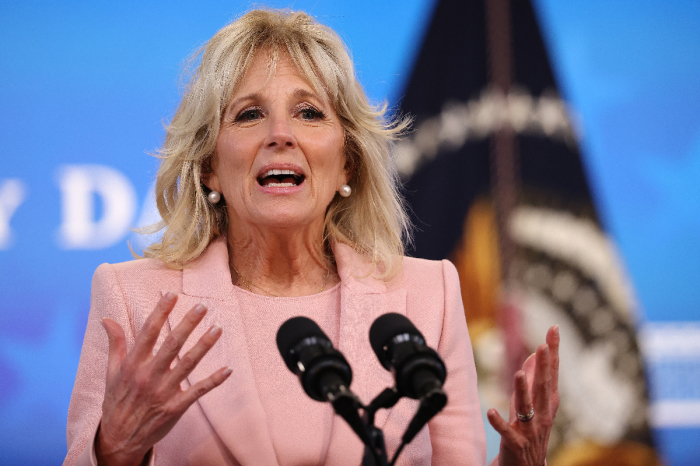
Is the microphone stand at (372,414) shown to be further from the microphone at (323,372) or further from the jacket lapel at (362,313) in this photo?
the jacket lapel at (362,313)

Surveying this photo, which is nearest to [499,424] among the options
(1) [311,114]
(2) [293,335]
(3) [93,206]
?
(2) [293,335]

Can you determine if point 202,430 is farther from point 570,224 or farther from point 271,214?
point 570,224

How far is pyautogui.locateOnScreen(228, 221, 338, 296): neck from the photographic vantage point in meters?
1.82

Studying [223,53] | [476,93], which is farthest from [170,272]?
[476,93]

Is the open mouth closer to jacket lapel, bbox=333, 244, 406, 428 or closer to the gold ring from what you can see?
jacket lapel, bbox=333, 244, 406, 428

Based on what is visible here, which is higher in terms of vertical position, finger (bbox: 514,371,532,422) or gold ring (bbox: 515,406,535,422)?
finger (bbox: 514,371,532,422)

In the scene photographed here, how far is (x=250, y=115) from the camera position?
175cm

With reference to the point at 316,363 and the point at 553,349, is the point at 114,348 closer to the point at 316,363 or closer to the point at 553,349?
the point at 316,363

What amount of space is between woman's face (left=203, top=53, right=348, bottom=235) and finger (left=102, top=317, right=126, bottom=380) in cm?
54

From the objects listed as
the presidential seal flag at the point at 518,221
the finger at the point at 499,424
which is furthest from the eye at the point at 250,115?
the presidential seal flag at the point at 518,221

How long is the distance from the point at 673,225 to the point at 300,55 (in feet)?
6.88

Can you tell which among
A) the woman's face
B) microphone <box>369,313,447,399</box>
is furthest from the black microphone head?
the woman's face

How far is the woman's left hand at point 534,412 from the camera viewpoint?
4.28 ft

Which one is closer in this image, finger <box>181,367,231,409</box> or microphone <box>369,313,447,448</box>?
microphone <box>369,313,447,448</box>
